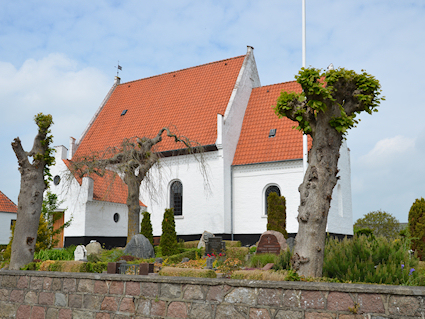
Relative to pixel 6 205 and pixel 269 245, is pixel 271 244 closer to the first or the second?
pixel 269 245

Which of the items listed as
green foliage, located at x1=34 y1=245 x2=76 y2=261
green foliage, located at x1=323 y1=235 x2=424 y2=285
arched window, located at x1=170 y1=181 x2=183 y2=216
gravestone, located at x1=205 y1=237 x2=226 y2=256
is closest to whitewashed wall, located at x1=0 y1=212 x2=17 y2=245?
arched window, located at x1=170 y1=181 x2=183 y2=216

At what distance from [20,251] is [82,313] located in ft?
12.0

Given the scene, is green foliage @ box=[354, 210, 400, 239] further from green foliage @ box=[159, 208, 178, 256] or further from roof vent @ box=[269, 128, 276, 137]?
green foliage @ box=[159, 208, 178, 256]

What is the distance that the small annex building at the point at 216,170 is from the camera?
59.8 ft

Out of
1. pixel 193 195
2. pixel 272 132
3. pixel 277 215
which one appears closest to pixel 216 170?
pixel 193 195

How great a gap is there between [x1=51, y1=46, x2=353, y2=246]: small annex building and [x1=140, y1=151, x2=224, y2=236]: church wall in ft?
0.16

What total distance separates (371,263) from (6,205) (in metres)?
29.8

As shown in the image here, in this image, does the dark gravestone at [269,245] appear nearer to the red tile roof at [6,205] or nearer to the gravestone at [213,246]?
the gravestone at [213,246]

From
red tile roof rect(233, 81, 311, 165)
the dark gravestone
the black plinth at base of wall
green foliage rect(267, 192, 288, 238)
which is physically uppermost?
red tile roof rect(233, 81, 311, 165)

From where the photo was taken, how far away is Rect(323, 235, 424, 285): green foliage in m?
5.62

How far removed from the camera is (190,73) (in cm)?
2373

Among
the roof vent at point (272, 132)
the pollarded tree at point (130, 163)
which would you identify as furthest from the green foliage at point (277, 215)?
the pollarded tree at point (130, 163)

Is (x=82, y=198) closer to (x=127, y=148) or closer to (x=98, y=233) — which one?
(x=98, y=233)

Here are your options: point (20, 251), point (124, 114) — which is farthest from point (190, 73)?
point (20, 251)
